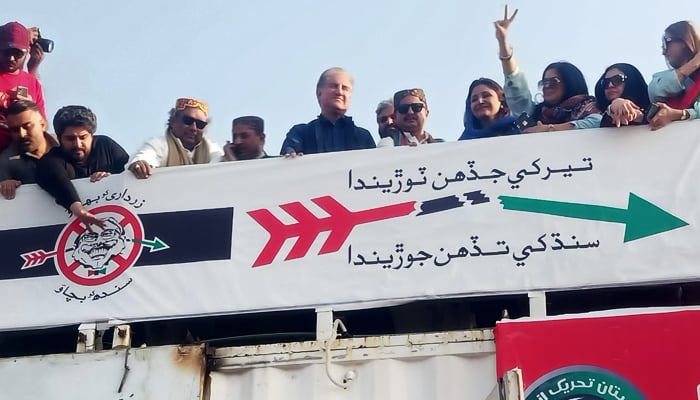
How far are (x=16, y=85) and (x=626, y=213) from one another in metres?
3.80

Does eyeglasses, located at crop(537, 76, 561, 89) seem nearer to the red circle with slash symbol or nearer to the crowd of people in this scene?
the crowd of people

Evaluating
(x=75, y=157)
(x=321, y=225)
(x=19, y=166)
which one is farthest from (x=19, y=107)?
(x=321, y=225)

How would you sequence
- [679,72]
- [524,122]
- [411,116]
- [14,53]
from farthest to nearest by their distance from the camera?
[14,53]
[411,116]
[524,122]
[679,72]

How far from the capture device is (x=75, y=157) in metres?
5.18

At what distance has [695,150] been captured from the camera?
4.34 meters

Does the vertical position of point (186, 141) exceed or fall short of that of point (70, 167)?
it exceeds it

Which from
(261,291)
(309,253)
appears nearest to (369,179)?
(309,253)

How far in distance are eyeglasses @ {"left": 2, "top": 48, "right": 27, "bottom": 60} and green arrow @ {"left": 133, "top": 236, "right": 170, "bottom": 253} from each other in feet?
6.01

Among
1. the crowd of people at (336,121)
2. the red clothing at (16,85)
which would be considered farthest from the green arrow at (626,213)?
the red clothing at (16,85)

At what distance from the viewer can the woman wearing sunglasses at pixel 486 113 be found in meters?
5.02

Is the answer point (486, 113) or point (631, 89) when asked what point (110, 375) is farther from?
point (631, 89)

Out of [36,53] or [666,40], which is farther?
[36,53]

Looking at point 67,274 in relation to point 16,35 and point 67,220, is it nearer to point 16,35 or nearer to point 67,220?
point 67,220

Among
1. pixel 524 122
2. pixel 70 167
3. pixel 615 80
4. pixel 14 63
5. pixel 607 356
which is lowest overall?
pixel 607 356
